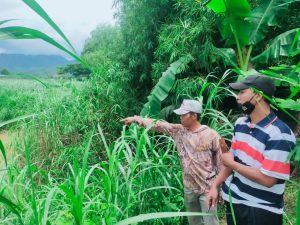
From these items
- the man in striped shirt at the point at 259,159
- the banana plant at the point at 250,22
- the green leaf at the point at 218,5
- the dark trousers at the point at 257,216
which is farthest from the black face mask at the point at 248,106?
the green leaf at the point at 218,5

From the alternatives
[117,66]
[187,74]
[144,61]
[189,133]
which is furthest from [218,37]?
[189,133]

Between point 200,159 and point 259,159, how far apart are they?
873mm

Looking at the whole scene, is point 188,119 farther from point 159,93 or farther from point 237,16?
point 159,93

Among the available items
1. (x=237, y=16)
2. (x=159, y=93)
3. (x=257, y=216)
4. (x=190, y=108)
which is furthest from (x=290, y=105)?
(x=159, y=93)

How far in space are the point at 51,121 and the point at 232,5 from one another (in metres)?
3.33

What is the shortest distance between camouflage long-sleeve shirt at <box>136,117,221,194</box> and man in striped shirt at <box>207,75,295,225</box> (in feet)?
2.35

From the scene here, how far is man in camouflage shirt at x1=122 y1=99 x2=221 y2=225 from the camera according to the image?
265 centimetres

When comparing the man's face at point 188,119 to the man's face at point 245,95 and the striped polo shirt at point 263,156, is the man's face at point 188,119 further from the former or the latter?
the man's face at point 245,95

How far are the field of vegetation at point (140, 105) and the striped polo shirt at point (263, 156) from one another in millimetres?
192

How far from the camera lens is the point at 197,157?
2656 mm

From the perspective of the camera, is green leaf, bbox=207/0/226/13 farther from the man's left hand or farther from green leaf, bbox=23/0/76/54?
green leaf, bbox=23/0/76/54

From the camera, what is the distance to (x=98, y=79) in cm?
755

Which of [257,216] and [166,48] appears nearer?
[257,216]

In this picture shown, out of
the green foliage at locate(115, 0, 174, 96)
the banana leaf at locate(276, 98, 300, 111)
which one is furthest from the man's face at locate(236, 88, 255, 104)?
the green foliage at locate(115, 0, 174, 96)
